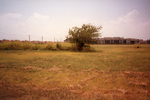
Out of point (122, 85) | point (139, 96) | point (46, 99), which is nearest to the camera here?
point (46, 99)

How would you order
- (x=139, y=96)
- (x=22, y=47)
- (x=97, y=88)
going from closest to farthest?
(x=139, y=96) → (x=97, y=88) → (x=22, y=47)

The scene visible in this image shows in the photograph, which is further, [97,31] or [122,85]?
[97,31]

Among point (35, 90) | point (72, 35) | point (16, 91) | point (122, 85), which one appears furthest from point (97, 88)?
point (72, 35)

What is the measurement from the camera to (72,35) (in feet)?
46.8

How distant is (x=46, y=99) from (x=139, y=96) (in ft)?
7.08

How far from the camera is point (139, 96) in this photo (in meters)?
2.17

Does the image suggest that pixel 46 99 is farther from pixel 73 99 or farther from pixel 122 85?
pixel 122 85

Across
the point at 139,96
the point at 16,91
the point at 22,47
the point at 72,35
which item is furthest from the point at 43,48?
the point at 139,96

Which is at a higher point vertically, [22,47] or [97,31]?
[97,31]

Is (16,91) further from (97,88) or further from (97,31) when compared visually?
(97,31)

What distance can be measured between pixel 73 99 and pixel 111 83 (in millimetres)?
1456

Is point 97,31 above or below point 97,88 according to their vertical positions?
above

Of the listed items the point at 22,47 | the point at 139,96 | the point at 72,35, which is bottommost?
the point at 139,96

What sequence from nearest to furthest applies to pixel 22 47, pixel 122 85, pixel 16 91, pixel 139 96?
pixel 139 96
pixel 16 91
pixel 122 85
pixel 22 47
